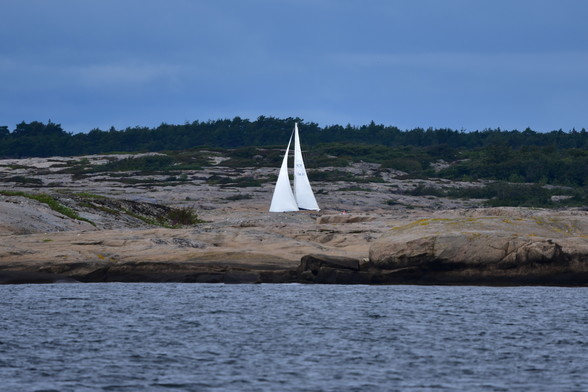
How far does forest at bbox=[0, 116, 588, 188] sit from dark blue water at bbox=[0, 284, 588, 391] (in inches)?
2485

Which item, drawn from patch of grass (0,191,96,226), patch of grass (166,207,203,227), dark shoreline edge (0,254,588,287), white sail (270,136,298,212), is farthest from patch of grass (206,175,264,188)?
dark shoreline edge (0,254,588,287)

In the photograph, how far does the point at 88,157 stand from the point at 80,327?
87000mm

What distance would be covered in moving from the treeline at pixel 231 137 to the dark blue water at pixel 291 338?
110531 millimetres

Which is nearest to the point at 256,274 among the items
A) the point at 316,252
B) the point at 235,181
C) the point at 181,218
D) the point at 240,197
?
the point at 316,252

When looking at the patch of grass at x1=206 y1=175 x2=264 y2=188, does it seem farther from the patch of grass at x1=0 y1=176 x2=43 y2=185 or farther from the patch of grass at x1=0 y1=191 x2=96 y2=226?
the patch of grass at x1=0 y1=191 x2=96 y2=226

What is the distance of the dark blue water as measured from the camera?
53.5 feet

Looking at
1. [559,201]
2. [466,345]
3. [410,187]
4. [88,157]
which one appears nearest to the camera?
[466,345]

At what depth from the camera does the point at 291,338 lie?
21.3m

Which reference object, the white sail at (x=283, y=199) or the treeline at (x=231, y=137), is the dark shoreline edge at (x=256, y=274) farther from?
the treeline at (x=231, y=137)

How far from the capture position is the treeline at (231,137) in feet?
467

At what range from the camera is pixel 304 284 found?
3306 centimetres

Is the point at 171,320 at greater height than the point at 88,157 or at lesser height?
lesser

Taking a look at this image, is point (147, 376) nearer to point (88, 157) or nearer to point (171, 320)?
point (171, 320)

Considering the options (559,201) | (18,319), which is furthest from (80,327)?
(559,201)
